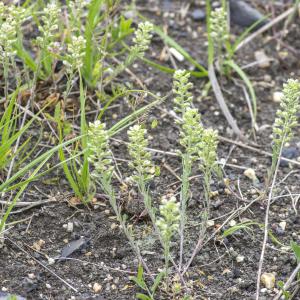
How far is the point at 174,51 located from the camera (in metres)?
4.07

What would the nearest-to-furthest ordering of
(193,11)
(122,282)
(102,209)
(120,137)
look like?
(122,282), (102,209), (120,137), (193,11)

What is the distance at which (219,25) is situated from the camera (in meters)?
3.76

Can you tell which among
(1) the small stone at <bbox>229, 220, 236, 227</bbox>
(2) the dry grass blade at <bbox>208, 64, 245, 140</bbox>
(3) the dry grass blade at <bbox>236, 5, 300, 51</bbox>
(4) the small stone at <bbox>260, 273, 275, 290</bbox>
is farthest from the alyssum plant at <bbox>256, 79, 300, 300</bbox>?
(3) the dry grass blade at <bbox>236, 5, 300, 51</bbox>

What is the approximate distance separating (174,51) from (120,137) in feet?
2.82

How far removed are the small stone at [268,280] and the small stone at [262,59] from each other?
5.47 ft

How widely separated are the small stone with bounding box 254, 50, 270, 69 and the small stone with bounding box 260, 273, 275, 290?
1666mm

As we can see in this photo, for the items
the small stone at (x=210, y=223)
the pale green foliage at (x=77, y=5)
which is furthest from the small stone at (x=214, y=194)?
the pale green foliage at (x=77, y=5)

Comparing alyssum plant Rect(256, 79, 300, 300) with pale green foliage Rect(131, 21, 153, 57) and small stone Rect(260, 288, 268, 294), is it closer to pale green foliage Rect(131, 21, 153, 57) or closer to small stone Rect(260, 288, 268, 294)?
small stone Rect(260, 288, 268, 294)

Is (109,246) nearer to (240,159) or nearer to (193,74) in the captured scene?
(240,159)

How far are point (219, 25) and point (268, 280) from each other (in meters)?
1.58

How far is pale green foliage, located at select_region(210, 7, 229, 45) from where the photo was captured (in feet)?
12.0

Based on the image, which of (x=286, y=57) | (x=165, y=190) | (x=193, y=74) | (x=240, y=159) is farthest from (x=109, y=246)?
(x=286, y=57)

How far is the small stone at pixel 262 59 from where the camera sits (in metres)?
4.11

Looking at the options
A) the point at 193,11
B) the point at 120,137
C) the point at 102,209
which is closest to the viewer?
the point at 102,209
